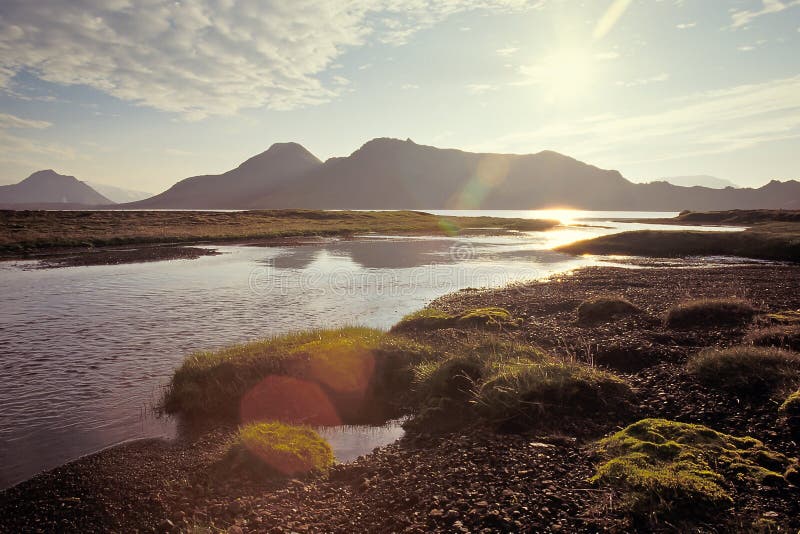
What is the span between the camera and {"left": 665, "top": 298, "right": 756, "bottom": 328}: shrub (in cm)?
1805

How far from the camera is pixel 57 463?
31.8 feet

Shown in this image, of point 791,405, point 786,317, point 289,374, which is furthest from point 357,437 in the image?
point 786,317

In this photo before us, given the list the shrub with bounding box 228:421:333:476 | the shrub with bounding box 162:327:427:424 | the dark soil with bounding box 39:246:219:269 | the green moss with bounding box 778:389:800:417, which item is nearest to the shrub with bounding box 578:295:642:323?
the shrub with bounding box 162:327:427:424

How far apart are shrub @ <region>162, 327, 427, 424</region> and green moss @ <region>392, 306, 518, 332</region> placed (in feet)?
14.6

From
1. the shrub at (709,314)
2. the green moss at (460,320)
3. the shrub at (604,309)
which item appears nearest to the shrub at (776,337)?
the shrub at (709,314)

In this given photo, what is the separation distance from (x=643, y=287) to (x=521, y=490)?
1051 inches

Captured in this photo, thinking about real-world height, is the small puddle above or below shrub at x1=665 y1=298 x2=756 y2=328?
below

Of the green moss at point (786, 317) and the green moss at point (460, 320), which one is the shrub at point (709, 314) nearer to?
the green moss at point (786, 317)

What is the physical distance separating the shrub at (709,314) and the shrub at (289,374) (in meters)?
11.4

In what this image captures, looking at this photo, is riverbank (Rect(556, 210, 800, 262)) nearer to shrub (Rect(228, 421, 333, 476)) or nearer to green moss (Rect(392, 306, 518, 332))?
green moss (Rect(392, 306, 518, 332))

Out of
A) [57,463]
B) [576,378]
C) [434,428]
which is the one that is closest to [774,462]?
[576,378]

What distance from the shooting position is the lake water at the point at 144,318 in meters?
11.4

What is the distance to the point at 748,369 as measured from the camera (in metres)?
11.3

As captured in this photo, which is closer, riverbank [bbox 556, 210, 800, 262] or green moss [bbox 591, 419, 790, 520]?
green moss [bbox 591, 419, 790, 520]
